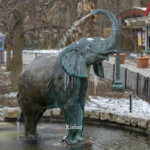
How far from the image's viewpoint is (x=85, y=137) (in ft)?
26.9

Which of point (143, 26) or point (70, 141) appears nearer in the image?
point (70, 141)

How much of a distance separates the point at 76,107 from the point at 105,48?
1.21 m

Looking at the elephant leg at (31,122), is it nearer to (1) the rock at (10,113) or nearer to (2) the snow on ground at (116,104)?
(1) the rock at (10,113)

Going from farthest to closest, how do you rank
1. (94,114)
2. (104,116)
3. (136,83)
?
(136,83) → (94,114) → (104,116)

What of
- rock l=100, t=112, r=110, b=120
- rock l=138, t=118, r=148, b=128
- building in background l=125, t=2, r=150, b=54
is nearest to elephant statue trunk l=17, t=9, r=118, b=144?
rock l=138, t=118, r=148, b=128

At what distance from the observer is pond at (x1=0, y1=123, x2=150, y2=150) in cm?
734

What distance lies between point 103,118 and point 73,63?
319 cm

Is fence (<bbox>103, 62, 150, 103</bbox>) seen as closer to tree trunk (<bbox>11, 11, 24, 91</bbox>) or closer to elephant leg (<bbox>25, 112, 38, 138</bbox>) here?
tree trunk (<bbox>11, 11, 24, 91</bbox>)

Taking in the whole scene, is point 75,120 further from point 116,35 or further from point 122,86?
point 122,86

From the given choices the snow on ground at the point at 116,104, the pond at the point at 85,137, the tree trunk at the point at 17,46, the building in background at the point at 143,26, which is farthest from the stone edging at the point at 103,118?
the building in background at the point at 143,26

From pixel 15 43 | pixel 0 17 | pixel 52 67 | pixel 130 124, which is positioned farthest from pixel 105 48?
pixel 15 43

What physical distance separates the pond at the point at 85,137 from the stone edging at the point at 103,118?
232 millimetres

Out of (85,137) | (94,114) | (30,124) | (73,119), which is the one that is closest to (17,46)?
(94,114)

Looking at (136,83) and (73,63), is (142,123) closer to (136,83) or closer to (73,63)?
(73,63)
